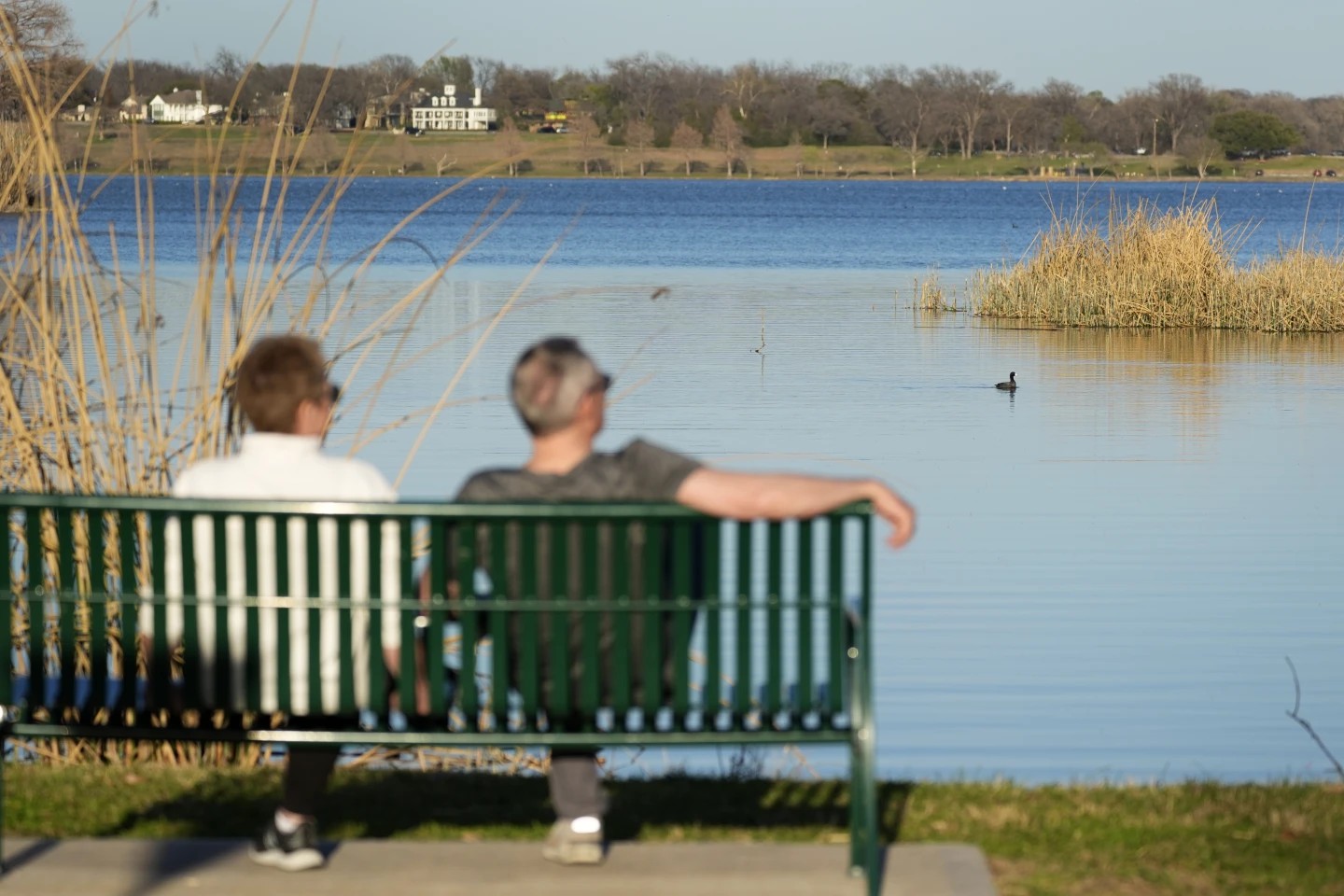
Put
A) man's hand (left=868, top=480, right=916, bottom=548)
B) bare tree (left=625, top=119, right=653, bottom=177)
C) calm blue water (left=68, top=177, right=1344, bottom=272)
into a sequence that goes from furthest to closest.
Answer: bare tree (left=625, top=119, right=653, bottom=177) → calm blue water (left=68, top=177, right=1344, bottom=272) → man's hand (left=868, top=480, right=916, bottom=548)

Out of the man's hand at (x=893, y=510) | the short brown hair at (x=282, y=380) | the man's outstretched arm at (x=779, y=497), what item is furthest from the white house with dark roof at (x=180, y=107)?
the man's hand at (x=893, y=510)

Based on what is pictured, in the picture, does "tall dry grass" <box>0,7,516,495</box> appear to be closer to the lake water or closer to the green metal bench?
the lake water

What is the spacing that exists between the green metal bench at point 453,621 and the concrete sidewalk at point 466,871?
172 millimetres

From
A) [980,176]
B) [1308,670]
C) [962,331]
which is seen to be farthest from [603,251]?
[980,176]

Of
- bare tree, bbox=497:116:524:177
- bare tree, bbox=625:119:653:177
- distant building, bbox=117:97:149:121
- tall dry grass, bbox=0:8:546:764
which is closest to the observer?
tall dry grass, bbox=0:8:546:764

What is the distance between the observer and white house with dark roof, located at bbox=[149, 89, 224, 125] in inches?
271

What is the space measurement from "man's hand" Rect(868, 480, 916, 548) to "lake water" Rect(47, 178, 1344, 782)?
1.76 m

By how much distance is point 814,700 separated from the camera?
12.7 ft

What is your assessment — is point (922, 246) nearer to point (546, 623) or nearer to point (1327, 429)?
point (1327, 429)

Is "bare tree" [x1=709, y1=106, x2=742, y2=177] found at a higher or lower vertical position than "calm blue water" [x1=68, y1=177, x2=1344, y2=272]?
higher

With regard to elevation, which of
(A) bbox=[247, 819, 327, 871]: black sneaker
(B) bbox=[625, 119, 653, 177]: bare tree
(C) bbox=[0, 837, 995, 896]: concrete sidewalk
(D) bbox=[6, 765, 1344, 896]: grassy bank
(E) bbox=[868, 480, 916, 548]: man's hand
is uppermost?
(B) bbox=[625, 119, 653, 177]: bare tree

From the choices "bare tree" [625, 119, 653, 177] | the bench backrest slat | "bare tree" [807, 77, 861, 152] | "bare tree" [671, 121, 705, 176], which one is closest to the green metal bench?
the bench backrest slat

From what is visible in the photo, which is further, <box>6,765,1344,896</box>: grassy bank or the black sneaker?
<box>6,765,1344,896</box>: grassy bank

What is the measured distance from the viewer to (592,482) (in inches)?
157
